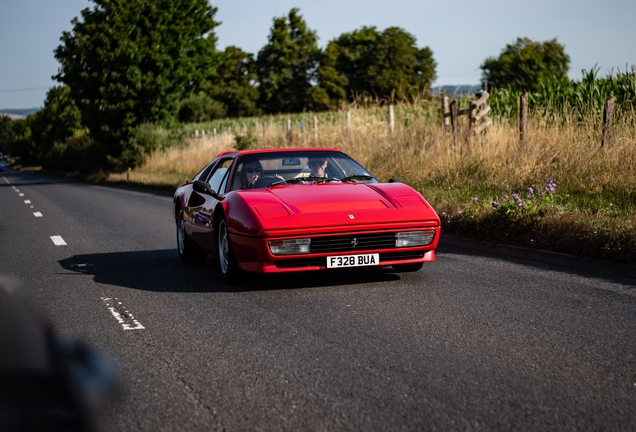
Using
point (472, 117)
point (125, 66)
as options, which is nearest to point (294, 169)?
point (472, 117)

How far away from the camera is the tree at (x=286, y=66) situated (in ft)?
361

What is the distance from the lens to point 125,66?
4659 centimetres

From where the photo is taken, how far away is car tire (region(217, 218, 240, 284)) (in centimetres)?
829

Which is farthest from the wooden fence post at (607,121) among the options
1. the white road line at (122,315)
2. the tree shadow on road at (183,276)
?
the white road line at (122,315)

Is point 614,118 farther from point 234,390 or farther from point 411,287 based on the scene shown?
point 234,390

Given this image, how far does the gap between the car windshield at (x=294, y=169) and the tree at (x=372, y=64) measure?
86.3 meters

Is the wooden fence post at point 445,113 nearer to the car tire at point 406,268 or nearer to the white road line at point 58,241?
the white road line at point 58,241

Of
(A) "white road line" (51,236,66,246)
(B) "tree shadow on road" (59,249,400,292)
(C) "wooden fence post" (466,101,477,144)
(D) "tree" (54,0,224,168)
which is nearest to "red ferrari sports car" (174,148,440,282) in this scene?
(B) "tree shadow on road" (59,249,400,292)

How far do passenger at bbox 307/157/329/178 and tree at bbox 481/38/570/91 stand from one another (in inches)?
3516

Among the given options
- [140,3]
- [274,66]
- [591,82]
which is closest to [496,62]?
[274,66]

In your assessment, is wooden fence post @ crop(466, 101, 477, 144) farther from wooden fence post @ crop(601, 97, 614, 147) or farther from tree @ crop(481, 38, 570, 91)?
tree @ crop(481, 38, 570, 91)

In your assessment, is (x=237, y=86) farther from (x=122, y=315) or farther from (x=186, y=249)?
(x=122, y=315)

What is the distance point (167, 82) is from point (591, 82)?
3161cm

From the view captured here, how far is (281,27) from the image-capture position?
371ft
